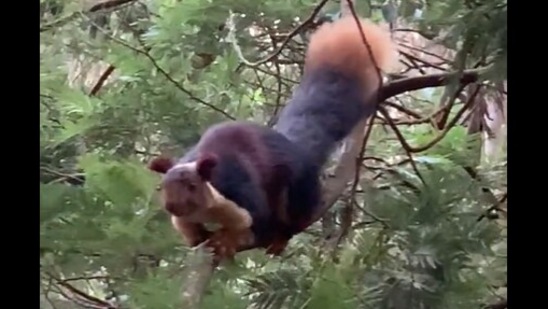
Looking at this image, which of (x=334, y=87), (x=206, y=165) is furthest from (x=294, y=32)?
(x=206, y=165)

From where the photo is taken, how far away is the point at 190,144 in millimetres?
792

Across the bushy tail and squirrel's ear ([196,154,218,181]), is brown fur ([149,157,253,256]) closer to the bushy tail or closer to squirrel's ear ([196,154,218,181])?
squirrel's ear ([196,154,218,181])

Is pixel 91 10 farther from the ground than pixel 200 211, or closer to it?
farther from the ground

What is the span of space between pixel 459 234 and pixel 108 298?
0.87ft

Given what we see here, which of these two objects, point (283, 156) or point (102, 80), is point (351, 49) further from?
point (102, 80)

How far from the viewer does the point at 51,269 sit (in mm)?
576

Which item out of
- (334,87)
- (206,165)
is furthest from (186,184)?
(334,87)

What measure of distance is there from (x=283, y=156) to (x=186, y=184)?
114 mm

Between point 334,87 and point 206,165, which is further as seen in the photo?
point 334,87

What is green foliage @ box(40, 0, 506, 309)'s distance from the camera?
0.56m

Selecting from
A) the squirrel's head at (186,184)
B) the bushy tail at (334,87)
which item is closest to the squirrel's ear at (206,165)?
the squirrel's head at (186,184)

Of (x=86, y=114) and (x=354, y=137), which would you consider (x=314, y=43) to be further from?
(x=86, y=114)

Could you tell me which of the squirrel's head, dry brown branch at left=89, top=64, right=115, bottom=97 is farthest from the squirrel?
dry brown branch at left=89, top=64, right=115, bottom=97
